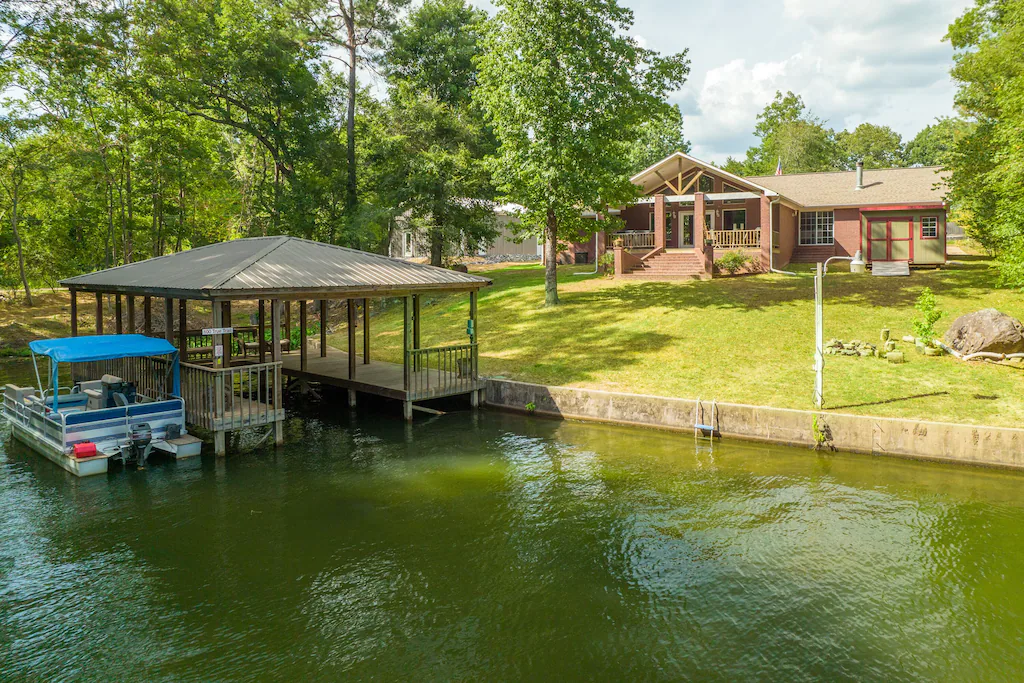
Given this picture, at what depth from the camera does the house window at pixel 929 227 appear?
1333 inches

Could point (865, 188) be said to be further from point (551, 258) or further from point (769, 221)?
point (551, 258)

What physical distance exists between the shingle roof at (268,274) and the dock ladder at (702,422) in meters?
7.37

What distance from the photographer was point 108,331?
3225 cm

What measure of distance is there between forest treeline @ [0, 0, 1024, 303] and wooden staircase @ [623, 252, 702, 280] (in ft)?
16.7

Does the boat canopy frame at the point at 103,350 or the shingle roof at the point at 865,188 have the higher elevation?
the shingle roof at the point at 865,188

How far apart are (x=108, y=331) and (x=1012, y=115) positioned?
37052 mm

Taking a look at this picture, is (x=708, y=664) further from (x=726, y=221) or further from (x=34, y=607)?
(x=726, y=221)

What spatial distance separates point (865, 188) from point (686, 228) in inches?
399

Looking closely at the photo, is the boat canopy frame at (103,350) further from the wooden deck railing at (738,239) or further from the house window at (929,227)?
the house window at (929,227)

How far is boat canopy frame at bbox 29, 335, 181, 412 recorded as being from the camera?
49.5ft

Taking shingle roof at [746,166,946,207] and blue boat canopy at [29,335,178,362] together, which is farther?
shingle roof at [746,166,946,207]

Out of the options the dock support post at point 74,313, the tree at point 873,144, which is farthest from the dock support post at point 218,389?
the tree at point 873,144

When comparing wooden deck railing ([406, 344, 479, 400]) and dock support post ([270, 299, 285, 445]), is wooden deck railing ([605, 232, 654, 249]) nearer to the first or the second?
wooden deck railing ([406, 344, 479, 400])

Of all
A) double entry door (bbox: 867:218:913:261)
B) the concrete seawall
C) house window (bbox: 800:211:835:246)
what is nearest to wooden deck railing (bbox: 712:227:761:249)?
house window (bbox: 800:211:835:246)
